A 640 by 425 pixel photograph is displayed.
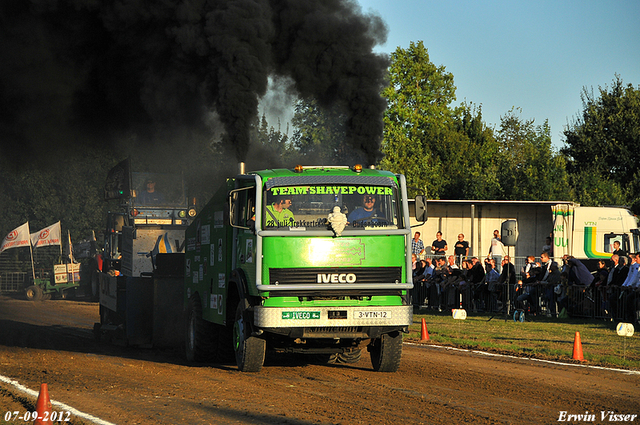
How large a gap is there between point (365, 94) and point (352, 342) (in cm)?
779

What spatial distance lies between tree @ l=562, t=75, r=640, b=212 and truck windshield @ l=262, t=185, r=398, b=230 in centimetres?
3144

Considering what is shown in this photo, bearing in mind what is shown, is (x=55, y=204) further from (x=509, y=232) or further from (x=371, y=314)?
(x=371, y=314)

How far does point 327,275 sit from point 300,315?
602 mm

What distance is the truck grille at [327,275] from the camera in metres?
9.41

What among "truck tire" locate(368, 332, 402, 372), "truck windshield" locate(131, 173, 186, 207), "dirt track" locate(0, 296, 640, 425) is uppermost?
"truck windshield" locate(131, 173, 186, 207)

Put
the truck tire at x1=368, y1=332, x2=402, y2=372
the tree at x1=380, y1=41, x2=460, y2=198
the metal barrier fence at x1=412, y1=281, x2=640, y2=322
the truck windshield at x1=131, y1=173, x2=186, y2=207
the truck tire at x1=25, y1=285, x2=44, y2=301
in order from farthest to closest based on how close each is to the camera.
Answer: the tree at x1=380, y1=41, x2=460, y2=198, the truck tire at x1=25, y1=285, x2=44, y2=301, the truck windshield at x1=131, y1=173, x2=186, y2=207, the metal barrier fence at x1=412, y1=281, x2=640, y2=322, the truck tire at x1=368, y1=332, x2=402, y2=372

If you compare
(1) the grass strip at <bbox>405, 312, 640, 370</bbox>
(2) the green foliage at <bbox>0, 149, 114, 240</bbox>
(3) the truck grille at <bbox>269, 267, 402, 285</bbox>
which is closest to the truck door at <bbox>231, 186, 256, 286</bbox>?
(3) the truck grille at <bbox>269, 267, 402, 285</bbox>

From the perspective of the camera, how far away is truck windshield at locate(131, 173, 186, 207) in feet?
77.7

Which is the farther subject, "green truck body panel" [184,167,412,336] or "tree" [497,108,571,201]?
"tree" [497,108,571,201]

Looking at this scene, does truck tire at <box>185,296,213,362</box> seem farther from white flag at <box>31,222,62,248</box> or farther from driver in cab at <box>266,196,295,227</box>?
white flag at <box>31,222,62,248</box>

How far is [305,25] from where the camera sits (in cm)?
1705

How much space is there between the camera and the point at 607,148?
41.0 metres

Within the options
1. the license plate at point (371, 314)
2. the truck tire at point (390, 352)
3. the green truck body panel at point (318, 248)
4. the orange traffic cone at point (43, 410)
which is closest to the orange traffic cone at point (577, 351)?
the truck tire at point (390, 352)

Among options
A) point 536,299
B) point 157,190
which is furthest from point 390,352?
point 157,190
